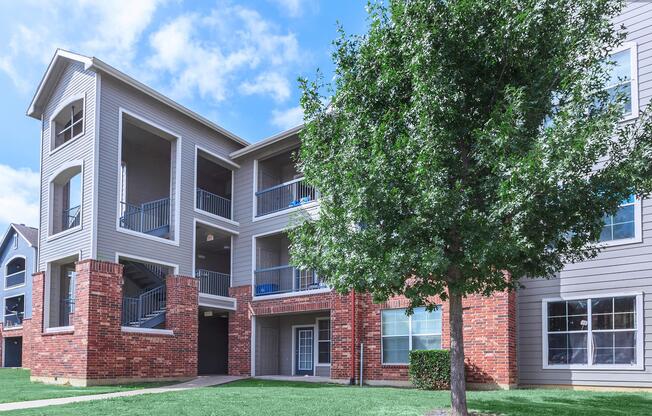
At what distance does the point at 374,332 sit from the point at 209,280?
7.38 meters

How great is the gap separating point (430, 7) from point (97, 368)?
41.4ft

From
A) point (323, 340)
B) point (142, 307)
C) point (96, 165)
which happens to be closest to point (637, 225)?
point (323, 340)

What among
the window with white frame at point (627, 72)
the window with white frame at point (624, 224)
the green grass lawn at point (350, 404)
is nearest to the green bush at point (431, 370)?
the green grass lawn at point (350, 404)

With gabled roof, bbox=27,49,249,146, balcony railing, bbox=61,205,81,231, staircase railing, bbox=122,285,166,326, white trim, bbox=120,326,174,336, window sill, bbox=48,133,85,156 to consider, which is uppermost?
gabled roof, bbox=27,49,249,146

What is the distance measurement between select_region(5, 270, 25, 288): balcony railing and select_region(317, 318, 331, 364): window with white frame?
72.4 feet

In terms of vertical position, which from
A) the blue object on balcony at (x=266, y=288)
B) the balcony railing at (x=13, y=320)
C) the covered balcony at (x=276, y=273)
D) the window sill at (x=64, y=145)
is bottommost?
the balcony railing at (x=13, y=320)

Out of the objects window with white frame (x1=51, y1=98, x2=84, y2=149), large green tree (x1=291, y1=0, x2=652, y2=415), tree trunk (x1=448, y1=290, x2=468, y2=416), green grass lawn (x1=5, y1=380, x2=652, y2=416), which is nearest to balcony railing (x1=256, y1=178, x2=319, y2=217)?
window with white frame (x1=51, y1=98, x2=84, y2=149)

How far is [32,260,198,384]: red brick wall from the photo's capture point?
1531 centimetres

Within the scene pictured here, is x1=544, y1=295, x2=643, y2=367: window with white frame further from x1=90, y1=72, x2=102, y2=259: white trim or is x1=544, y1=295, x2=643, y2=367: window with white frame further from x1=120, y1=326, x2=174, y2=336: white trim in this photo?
x1=90, y1=72, x2=102, y2=259: white trim

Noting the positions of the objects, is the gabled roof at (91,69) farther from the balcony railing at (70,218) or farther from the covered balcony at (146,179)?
the balcony railing at (70,218)

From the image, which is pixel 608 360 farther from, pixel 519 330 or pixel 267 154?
pixel 267 154

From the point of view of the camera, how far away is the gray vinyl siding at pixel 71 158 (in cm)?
1694

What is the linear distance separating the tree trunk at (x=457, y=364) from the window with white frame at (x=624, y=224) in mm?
5904

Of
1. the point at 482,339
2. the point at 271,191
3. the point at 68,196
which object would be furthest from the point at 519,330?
the point at 68,196
